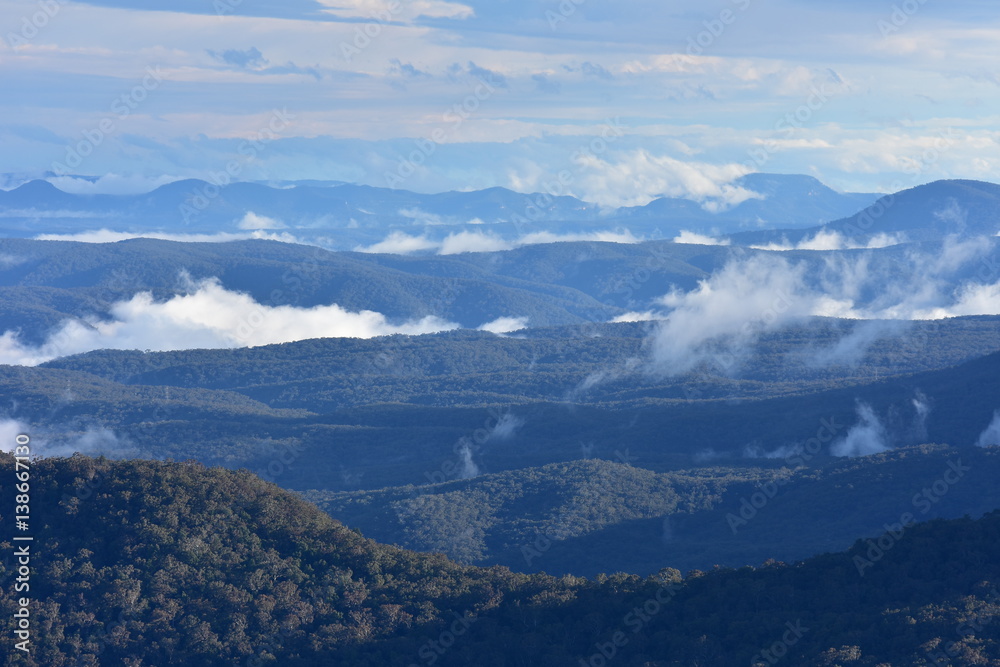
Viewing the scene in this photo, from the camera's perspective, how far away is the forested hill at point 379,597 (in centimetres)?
4831

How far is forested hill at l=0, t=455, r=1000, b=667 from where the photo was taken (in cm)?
4831

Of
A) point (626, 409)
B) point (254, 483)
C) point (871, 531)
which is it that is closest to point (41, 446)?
point (626, 409)

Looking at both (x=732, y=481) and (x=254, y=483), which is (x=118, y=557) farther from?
(x=732, y=481)

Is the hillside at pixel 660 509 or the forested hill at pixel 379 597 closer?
the forested hill at pixel 379 597

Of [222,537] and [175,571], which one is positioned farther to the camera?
[222,537]

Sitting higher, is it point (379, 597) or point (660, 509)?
point (660, 509)

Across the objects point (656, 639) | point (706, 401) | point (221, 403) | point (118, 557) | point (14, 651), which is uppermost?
point (221, 403)

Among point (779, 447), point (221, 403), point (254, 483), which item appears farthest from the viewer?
point (221, 403)

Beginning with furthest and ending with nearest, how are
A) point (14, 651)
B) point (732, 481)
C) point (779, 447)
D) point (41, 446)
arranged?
point (41, 446) < point (779, 447) < point (732, 481) < point (14, 651)

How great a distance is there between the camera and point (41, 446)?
493ft

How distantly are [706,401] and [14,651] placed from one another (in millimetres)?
117657

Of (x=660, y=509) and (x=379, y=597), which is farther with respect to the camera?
(x=660, y=509)

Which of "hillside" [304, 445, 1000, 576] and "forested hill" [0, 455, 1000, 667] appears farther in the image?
"hillside" [304, 445, 1000, 576]

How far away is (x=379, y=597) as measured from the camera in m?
55.3
